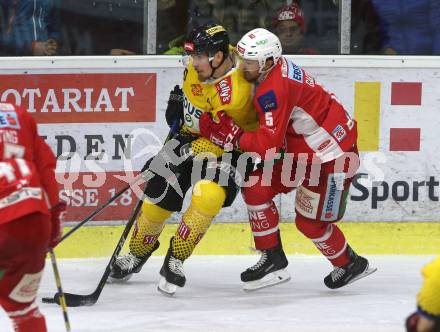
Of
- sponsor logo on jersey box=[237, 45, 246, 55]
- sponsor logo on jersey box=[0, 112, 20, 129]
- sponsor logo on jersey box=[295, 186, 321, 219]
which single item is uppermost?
sponsor logo on jersey box=[237, 45, 246, 55]

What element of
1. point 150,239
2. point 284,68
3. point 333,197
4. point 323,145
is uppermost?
point 284,68

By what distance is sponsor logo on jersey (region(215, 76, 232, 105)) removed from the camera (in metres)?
5.98

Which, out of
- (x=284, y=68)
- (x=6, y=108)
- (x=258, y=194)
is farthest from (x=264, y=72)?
(x=6, y=108)

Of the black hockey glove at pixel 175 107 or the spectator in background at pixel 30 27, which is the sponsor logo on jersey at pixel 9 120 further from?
the spectator in background at pixel 30 27

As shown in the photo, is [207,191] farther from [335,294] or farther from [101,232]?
[101,232]

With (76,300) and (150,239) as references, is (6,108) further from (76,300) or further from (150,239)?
(150,239)

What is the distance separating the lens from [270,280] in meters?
6.21

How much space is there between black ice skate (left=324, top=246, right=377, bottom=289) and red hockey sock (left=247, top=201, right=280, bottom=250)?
0.32 m

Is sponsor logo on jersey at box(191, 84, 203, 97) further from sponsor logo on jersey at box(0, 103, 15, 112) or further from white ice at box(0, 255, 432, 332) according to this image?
sponsor logo on jersey at box(0, 103, 15, 112)

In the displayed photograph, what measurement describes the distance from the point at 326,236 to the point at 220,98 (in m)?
0.81

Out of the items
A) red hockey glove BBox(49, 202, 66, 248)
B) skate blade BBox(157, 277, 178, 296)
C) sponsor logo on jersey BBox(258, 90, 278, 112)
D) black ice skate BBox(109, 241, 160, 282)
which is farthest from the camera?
black ice skate BBox(109, 241, 160, 282)

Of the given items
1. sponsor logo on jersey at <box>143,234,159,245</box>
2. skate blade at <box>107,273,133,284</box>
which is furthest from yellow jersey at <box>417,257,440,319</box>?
skate blade at <box>107,273,133,284</box>

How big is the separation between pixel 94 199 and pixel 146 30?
103 cm

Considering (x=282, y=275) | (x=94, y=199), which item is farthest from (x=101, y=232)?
(x=282, y=275)
